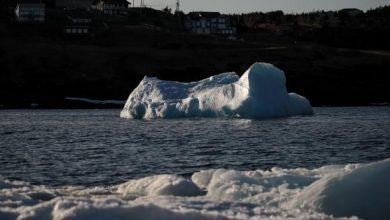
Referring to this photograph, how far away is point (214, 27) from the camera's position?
166m

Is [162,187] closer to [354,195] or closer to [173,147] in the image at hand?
[354,195]

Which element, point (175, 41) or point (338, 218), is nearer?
point (338, 218)

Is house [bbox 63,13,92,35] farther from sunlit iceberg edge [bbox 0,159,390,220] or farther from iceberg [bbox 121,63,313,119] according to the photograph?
sunlit iceberg edge [bbox 0,159,390,220]

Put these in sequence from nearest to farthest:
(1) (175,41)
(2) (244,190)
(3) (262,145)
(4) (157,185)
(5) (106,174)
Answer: (2) (244,190)
(4) (157,185)
(5) (106,174)
(3) (262,145)
(1) (175,41)

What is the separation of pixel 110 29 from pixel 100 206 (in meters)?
125

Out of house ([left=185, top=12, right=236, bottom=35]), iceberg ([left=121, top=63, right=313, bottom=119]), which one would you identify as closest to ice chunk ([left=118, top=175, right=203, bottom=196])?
iceberg ([left=121, top=63, right=313, bottom=119])

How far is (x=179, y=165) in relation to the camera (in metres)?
30.4

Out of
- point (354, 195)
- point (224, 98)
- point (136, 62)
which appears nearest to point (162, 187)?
point (354, 195)

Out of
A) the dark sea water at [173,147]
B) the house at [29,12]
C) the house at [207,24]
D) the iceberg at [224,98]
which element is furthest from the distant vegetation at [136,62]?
the dark sea water at [173,147]

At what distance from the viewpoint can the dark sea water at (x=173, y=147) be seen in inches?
1147

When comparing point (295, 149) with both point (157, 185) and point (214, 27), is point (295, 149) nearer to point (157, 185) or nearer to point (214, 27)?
point (157, 185)

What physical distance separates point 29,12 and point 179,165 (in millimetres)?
116247

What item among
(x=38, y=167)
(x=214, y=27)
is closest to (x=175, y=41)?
(x=214, y=27)

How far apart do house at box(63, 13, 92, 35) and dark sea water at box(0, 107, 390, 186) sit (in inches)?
3024
